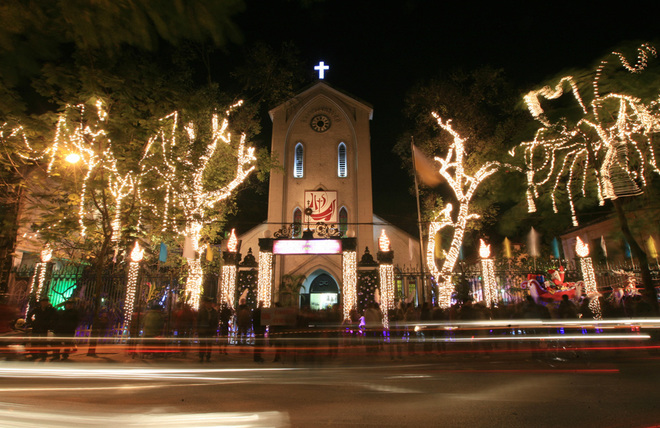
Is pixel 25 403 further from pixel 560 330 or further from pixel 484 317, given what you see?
pixel 560 330

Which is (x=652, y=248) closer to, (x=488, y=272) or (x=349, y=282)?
(x=488, y=272)

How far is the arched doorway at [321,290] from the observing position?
82.2 ft

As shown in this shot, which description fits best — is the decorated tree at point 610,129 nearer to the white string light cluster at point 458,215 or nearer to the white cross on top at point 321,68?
the white string light cluster at point 458,215

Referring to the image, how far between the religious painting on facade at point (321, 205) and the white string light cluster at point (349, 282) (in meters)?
8.92

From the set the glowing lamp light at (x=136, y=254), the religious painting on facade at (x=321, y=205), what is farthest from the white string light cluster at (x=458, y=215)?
the glowing lamp light at (x=136, y=254)

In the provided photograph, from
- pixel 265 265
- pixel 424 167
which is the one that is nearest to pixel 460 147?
pixel 424 167

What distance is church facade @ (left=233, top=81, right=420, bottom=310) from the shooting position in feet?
79.0

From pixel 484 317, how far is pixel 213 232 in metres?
12.5

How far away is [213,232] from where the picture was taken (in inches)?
725

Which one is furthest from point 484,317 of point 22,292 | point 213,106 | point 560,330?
point 22,292

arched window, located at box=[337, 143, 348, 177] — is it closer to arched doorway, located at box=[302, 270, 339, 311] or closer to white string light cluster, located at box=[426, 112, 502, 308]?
arched doorway, located at box=[302, 270, 339, 311]

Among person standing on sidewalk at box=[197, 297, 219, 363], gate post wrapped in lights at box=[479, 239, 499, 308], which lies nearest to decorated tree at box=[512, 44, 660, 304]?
gate post wrapped in lights at box=[479, 239, 499, 308]

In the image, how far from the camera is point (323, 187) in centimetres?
2530

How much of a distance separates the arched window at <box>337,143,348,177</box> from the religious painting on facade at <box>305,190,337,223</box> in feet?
5.95
